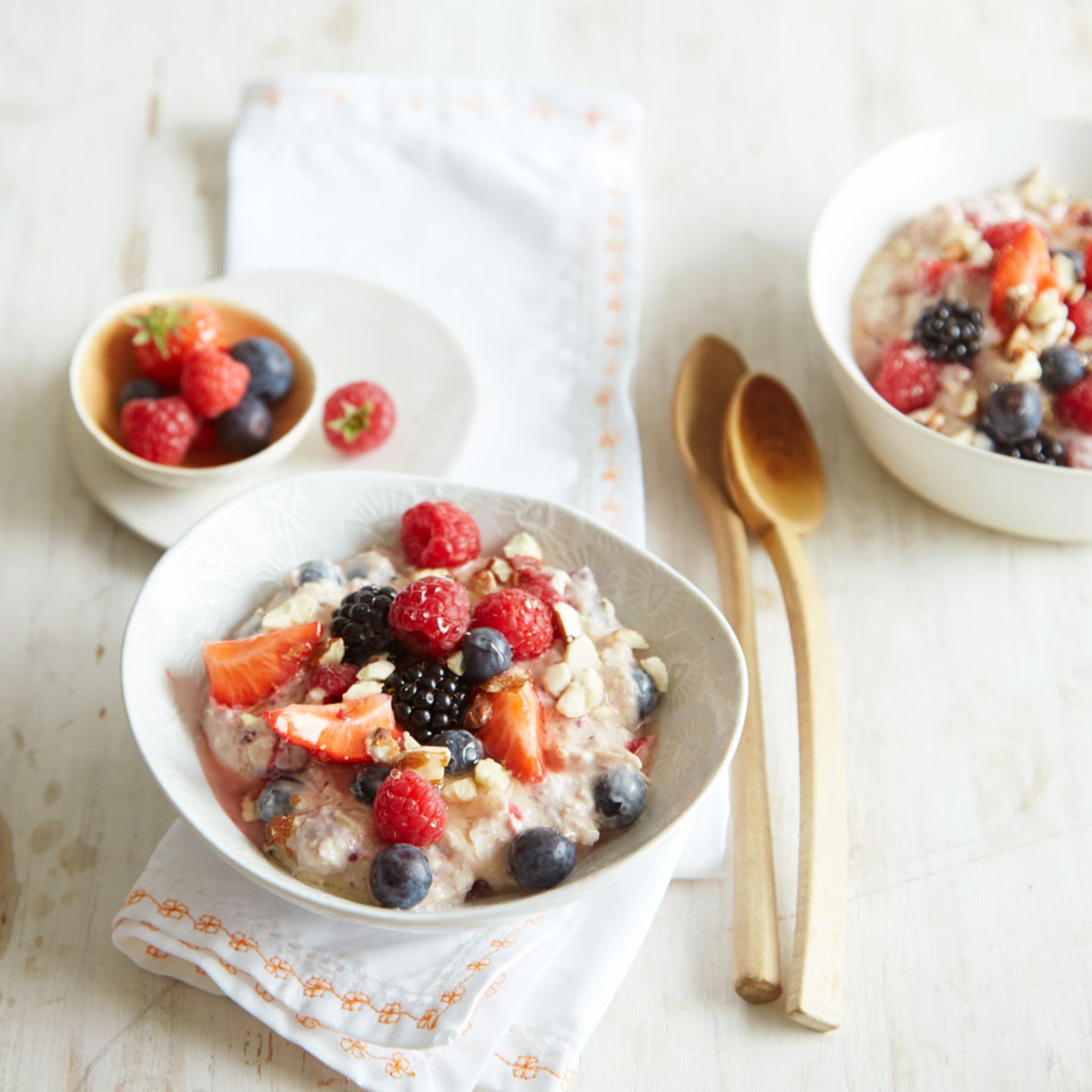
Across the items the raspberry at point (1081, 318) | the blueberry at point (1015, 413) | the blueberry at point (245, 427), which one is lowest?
the blueberry at point (245, 427)

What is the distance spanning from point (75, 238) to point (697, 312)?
1446 millimetres

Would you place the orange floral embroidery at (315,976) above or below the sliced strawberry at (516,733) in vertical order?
below

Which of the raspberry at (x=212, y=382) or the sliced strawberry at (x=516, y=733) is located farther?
the raspberry at (x=212, y=382)

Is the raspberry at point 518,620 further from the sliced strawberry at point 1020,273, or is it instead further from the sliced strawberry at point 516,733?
the sliced strawberry at point 1020,273

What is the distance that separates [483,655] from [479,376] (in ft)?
3.27

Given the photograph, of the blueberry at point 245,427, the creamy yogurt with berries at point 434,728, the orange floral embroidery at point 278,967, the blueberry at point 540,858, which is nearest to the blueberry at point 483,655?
the creamy yogurt with berries at point 434,728

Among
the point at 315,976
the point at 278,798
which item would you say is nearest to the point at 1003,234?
the point at 278,798

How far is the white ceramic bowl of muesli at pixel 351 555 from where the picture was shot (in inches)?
60.3

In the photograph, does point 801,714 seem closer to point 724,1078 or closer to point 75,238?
point 724,1078

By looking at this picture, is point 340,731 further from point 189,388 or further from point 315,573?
point 189,388

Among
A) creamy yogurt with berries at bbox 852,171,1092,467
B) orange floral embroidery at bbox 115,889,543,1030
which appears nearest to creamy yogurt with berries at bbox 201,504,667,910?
orange floral embroidery at bbox 115,889,543,1030

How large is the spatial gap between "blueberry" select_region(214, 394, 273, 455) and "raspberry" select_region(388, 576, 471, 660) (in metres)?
0.72

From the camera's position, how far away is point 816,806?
1878 mm

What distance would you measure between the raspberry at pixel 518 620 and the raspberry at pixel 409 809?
0.26 m
